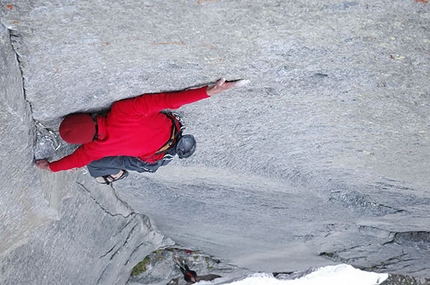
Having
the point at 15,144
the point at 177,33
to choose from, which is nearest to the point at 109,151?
the point at 15,144

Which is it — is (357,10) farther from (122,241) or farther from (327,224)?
(122,241)

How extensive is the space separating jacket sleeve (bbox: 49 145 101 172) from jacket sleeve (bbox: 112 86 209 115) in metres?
0.36

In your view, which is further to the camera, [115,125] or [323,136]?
[323,136]

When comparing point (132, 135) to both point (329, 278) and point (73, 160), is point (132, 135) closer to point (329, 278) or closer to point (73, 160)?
point (73, 160)

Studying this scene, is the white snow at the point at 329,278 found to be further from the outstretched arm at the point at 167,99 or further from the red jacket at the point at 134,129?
Answer: the outstretched arm at the point at 167,99

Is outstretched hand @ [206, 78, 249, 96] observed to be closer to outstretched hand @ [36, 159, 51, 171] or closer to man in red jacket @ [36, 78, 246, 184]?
man in red jacket @ [36, 78, 246, 184]

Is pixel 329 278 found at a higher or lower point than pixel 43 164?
lower

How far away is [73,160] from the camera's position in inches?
107

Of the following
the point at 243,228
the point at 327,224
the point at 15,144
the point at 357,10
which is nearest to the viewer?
the point at 357,10

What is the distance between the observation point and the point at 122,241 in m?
4.71

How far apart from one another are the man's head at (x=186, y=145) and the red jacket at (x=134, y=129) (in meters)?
0.10

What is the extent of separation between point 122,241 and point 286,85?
2.97 metres

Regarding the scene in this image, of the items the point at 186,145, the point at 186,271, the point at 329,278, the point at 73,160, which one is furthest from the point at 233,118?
the point at 329,278

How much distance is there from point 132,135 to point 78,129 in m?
0.28
